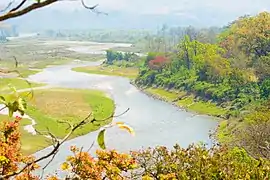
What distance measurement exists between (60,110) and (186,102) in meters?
9.76

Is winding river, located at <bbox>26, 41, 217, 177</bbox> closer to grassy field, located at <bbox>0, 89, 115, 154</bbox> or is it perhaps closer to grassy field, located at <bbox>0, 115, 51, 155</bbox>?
grassy field, located at <bbox>0, 115, 51, 155</bbox>

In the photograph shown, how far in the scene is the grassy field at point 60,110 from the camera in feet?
84.1

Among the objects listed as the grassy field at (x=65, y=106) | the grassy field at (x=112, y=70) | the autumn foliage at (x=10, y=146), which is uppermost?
the autumn foliage at (x=10, y=146)

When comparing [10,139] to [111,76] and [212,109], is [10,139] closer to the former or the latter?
[212,109]

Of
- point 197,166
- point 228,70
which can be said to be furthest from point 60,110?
point 197,166

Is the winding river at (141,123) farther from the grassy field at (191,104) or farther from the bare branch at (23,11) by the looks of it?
the bare branch at (23,11)

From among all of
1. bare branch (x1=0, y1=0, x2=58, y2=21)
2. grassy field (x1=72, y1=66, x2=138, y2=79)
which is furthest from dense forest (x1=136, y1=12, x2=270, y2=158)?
bare branch (x1=0, y1=0, x2=58, y2=21)

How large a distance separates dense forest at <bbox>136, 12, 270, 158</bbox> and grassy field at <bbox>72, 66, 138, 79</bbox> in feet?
22.1

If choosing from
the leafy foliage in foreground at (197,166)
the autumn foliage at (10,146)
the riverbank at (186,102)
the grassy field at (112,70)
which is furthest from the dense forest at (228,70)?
the autumn foliage at (10,146)

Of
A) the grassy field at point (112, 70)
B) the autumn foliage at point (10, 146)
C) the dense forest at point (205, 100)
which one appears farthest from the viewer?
the grassy field at point (112, 70)

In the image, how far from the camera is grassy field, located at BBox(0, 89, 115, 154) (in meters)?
25.6

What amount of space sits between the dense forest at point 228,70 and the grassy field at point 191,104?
0.53 m

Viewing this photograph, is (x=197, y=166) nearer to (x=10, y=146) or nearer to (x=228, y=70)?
(x=10, y=146)

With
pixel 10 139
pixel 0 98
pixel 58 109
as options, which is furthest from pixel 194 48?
pixel 0 98
